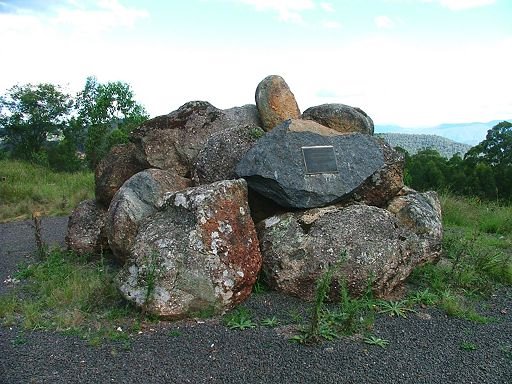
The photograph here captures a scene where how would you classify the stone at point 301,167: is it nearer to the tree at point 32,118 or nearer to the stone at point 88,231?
the stone at point 88,231

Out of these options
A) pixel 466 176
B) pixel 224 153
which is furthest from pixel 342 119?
pixel 466 176

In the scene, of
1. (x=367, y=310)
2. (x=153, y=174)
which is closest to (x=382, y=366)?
(x=367, y=310)

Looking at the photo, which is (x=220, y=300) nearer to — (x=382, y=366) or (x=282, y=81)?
(x=382, y=366)

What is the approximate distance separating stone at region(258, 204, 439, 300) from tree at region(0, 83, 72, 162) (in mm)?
19605

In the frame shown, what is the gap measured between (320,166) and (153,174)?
221 centimetres

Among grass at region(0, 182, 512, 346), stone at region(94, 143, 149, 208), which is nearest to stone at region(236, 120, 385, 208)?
grass at region(0, 182, 512, 346)

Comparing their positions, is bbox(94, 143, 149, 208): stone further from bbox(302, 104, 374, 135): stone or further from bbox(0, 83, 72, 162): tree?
bbox(0, 83, 72, 162): tree

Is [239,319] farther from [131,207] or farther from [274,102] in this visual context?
[274,102]

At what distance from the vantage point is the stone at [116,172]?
7992mm

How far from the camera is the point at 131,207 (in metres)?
6.65

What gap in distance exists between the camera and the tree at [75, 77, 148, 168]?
64.2 feet

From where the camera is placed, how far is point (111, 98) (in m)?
22.4

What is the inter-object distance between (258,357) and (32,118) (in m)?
22.5

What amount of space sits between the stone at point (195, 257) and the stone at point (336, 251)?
28cm
